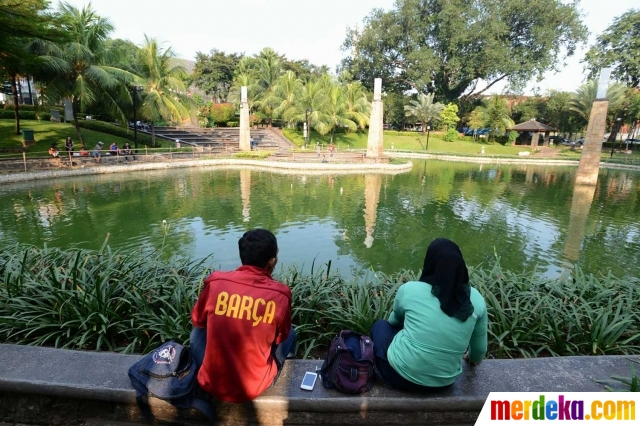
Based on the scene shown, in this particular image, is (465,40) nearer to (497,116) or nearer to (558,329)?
(497,116)

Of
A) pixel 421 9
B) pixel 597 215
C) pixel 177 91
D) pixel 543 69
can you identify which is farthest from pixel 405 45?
pixel 597 215

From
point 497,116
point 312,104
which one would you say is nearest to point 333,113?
point 312,104

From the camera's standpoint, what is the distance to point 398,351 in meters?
1.95

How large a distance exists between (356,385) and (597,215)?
47.0 feet

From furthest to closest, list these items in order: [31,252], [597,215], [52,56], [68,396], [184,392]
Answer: [52,56]
[597,215]
[31,252]
[68,396]
[184,392]

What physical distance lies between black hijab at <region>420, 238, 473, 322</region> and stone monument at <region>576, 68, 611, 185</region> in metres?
21.6

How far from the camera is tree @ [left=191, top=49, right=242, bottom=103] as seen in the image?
157 ft

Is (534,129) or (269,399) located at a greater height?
(534,129)

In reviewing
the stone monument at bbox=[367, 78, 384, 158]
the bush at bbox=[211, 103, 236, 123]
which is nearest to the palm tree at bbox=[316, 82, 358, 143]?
the stone monument at bbox=[367, 78, 384, 158]

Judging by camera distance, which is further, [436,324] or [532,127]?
[532,127]

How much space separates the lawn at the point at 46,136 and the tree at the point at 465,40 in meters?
27.8

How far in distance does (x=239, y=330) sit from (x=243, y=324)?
0.03 m

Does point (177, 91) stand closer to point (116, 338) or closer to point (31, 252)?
point (31, 252)

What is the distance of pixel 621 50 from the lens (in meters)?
34.9
